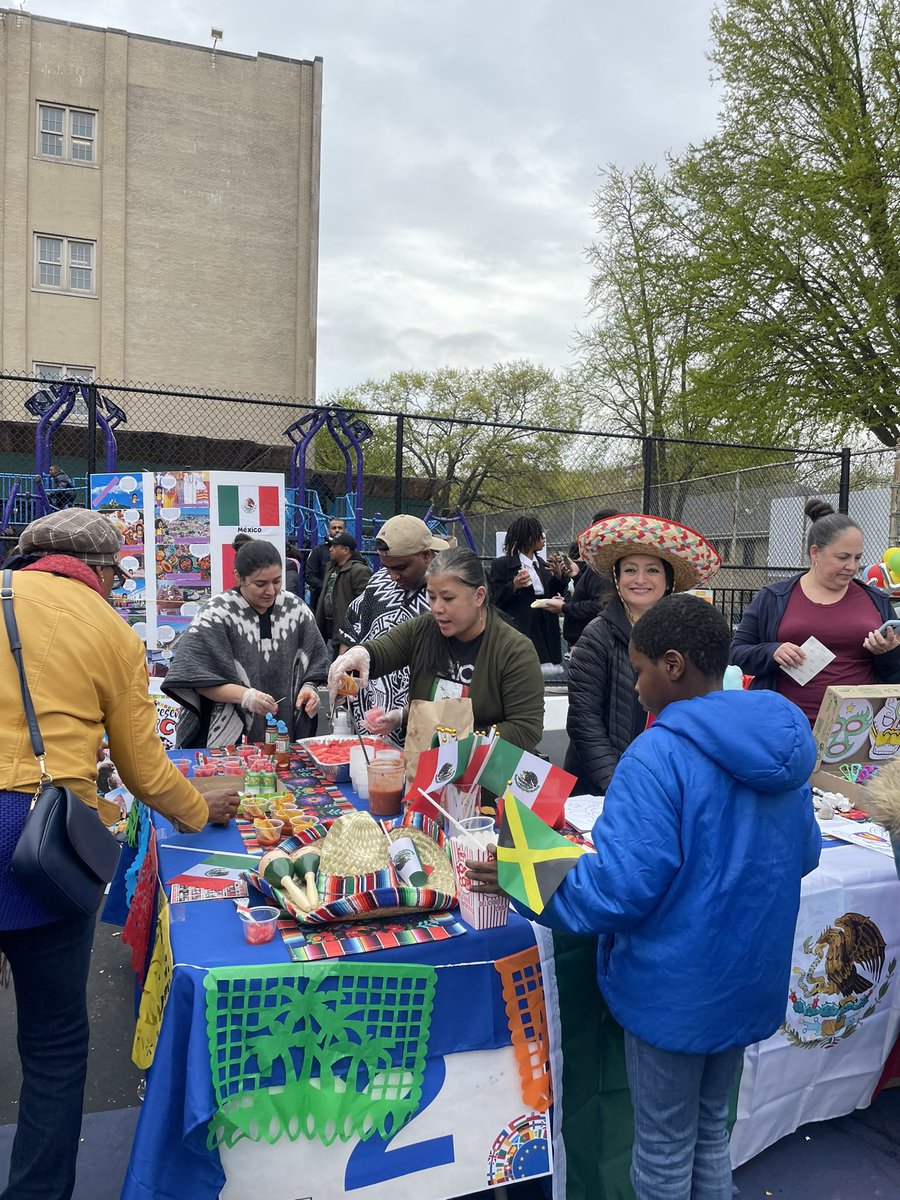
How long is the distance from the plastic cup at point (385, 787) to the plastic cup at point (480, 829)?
1.57 ft

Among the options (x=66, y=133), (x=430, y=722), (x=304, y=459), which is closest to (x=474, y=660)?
(x=430, y=722)

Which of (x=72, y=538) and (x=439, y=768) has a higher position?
(x=72, y=538)

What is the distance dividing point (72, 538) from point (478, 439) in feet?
83.4

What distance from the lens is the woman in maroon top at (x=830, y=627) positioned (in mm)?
3381

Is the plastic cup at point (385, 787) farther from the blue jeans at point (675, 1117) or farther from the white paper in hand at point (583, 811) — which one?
the blue jeans at point (675, 1117)

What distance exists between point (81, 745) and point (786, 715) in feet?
4.95

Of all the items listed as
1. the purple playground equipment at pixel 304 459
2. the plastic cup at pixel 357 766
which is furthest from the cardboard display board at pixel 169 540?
the plastic cup at pixel 357 766

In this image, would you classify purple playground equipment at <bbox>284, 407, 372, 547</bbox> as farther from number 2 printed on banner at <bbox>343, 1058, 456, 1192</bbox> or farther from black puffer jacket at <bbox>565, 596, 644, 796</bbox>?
number 2 printed on banner at <bbox>343, 1058, 456, 1192</bbox>

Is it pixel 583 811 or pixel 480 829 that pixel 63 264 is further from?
pixel 480 829

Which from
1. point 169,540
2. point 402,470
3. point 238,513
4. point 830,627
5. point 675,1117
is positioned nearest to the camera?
point 675,1117

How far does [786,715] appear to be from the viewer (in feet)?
5.23

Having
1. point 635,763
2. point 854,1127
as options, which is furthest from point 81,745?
point 854,1127

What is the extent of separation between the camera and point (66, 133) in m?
19.4

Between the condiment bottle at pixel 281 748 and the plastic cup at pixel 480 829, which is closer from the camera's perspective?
the plastic cup at pixel 480 829
